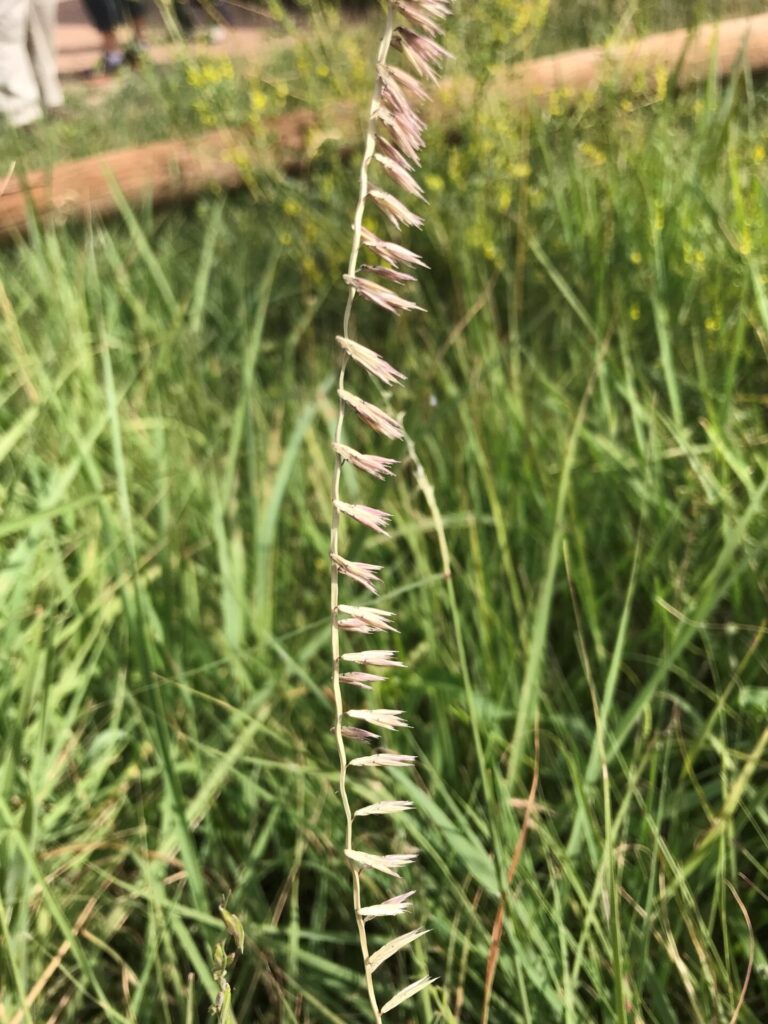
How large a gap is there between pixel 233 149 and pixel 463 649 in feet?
5.75

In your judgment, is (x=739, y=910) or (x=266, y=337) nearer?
(x=739, y=910)

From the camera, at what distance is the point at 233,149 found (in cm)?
206

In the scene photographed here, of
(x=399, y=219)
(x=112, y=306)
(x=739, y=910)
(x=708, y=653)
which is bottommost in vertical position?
(x=739, y=910)

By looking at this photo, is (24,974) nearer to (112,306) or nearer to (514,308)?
(514,308)

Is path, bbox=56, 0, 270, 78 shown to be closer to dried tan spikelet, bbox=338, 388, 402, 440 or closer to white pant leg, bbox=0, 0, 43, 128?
white pant leg, bbox=0, 0, 43, 128

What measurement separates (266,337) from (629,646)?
136cm

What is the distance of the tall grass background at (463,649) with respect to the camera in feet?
2.39

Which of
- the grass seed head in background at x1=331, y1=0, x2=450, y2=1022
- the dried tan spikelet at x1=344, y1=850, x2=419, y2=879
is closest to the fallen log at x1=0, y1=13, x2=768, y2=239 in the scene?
the grass seed head in background at x1=331, y1=0, x2=450, y2=1022

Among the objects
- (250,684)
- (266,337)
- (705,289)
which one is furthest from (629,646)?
(266,337)

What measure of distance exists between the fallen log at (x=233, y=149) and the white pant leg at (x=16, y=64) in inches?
80.6

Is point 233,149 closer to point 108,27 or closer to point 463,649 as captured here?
point 463,649

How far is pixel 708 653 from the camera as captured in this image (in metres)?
0.89

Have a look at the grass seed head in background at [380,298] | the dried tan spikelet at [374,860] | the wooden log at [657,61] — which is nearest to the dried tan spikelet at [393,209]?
the grass seed head in background at [380,298]

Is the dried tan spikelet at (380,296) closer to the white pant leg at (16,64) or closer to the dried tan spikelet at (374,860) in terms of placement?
the dried tan spikelet at (374,860)
